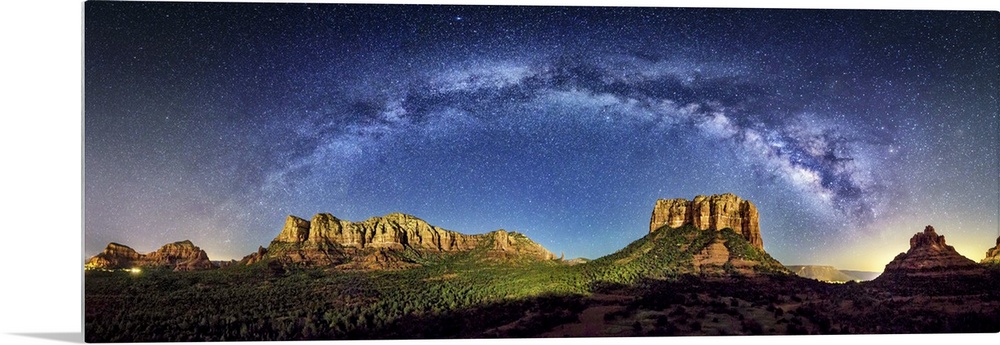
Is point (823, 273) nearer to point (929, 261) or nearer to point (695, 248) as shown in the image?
point (929, 261)

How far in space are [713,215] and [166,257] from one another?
974cm

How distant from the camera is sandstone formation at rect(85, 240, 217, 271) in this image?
1520cm

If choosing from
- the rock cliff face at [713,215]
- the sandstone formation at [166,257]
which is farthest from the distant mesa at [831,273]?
the sandstone formation at [166,257]

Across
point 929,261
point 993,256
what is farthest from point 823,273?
point 993,256

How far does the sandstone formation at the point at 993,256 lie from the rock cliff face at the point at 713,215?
419 cm

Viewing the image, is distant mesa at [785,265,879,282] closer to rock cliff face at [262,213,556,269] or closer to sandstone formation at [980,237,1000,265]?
sandstone formation at [980,237,1000,265]

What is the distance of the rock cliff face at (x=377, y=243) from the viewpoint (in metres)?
15.8

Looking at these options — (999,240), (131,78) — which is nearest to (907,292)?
(999,240)

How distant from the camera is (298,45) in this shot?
632 inches

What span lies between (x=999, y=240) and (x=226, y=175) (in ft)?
46.0

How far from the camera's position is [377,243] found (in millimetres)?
15984

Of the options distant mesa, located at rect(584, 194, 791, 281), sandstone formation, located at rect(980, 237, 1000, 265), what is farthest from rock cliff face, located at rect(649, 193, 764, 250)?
sandstone formation, located at rect(980, 237, 1000, 265)

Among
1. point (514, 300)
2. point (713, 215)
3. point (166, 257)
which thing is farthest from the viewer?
point (713, 215)

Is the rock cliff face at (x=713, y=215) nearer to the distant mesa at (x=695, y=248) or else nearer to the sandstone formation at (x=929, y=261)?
the distant mesa at (x=695, y=248)
